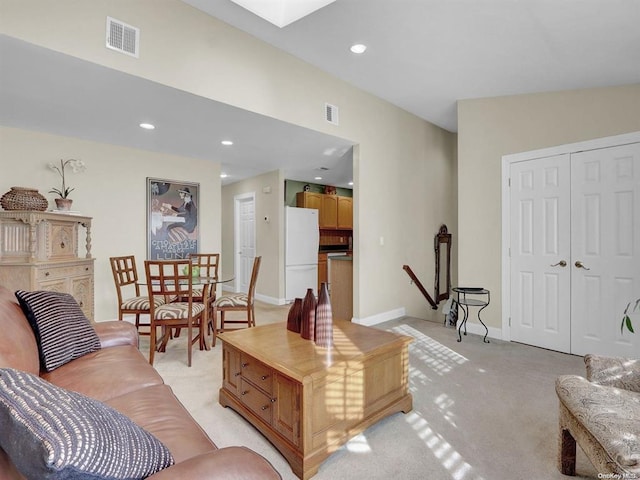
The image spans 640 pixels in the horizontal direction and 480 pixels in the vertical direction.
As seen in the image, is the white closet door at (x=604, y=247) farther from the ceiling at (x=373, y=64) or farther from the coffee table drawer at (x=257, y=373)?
the coffee table drawer at (x=257, y=373)

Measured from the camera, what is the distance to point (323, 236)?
7.48 m

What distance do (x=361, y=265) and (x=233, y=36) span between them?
2.92 m

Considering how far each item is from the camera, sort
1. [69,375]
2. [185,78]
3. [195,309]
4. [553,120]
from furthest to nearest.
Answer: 1. [553,120]
2. [195,309]
3. [185,78]
4. [69,375]

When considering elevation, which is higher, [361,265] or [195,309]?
[361,265]

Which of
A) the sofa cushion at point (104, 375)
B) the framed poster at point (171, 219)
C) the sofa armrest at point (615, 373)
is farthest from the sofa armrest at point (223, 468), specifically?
the framed poster at point (171, 219)

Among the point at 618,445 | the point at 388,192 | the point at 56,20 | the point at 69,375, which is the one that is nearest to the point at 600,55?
the point at 388,192

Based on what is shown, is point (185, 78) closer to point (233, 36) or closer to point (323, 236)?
point (233, 36)

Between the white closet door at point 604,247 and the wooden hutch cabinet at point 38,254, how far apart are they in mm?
5194

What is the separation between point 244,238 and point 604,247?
572 cm

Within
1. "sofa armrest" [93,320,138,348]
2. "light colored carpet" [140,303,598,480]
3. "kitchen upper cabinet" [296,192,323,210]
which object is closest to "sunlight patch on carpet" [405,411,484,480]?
"light colored carpet" [140,303,598,480]

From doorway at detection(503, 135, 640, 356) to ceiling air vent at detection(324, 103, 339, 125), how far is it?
2.07m

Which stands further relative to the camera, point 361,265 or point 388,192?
point 388,192

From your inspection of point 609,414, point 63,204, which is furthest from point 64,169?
point 609,414

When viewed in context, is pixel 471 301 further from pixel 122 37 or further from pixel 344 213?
pixel 344 213
